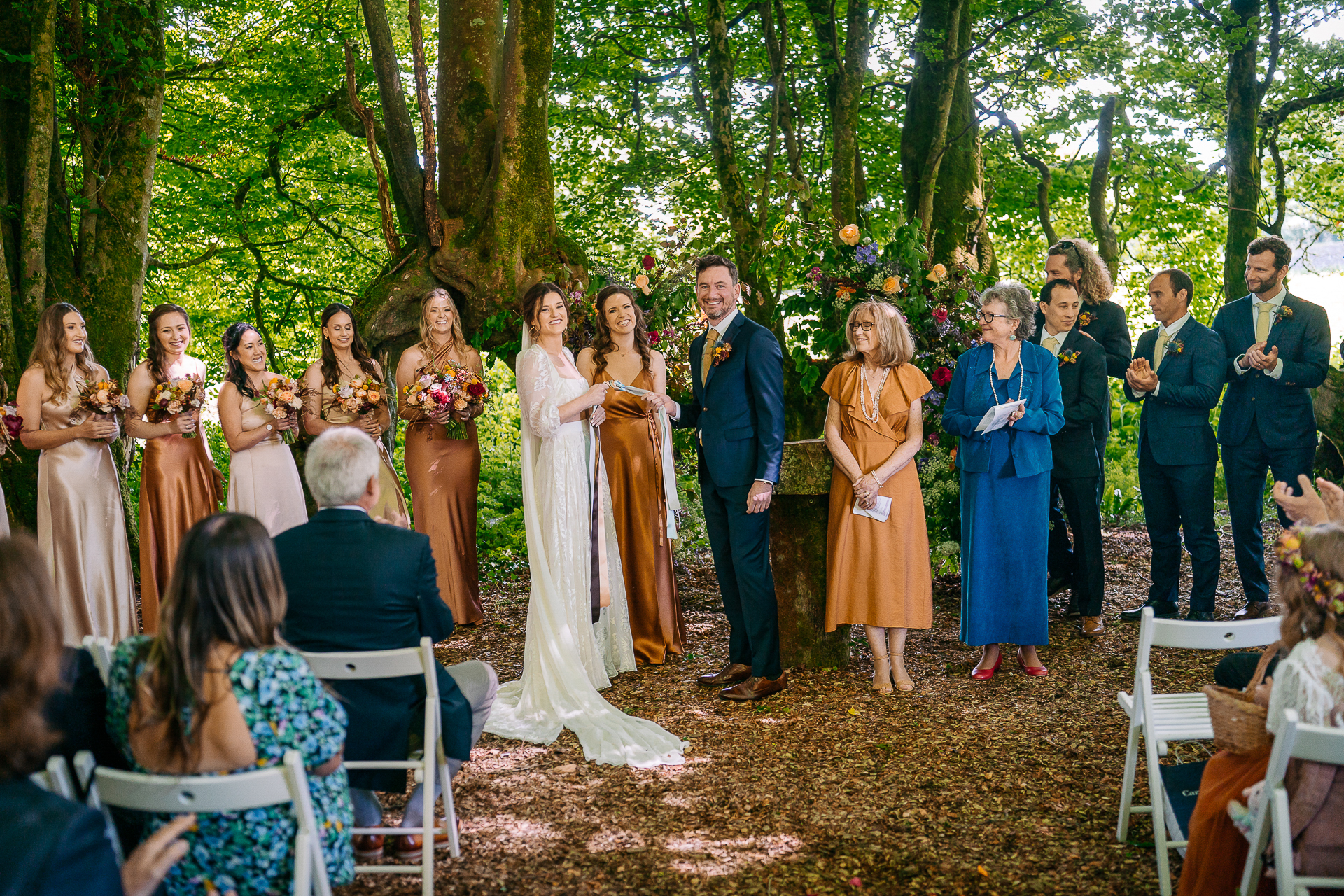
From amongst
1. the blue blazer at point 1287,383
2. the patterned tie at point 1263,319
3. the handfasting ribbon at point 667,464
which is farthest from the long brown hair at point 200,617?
the patterned tie at point 1263,319

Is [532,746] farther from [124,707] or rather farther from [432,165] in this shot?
[432,165]

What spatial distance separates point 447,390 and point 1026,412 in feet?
12.2

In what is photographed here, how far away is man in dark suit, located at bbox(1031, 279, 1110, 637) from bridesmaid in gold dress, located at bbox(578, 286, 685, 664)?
2.40 meters

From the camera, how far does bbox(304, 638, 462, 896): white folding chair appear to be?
293 centimetres

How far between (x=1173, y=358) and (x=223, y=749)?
567 cm

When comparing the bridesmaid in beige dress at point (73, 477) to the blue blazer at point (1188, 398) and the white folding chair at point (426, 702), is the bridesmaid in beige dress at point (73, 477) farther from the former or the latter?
the blue blazer at point (1188, 398)

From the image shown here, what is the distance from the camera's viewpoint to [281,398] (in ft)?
19.6

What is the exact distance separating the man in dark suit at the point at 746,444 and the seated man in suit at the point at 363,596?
6.92 ft

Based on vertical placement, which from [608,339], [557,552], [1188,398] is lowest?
[557,552]

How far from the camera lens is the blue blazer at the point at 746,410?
505 centimetres

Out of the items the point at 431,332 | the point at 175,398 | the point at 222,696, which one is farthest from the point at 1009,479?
the point at 175,398

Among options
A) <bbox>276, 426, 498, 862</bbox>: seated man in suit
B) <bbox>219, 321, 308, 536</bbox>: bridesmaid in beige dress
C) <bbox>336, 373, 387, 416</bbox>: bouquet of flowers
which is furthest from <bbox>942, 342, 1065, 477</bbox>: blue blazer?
<bbox>219, 321, 308, 536</bbox>: bridesmaid in beige dress

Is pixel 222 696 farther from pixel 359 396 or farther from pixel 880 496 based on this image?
pixel 359 396

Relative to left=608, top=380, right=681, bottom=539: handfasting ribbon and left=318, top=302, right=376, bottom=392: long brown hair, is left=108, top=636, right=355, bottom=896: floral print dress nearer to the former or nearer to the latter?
left=608, top=380, right=681, bottom=539: handfasting ribbon
